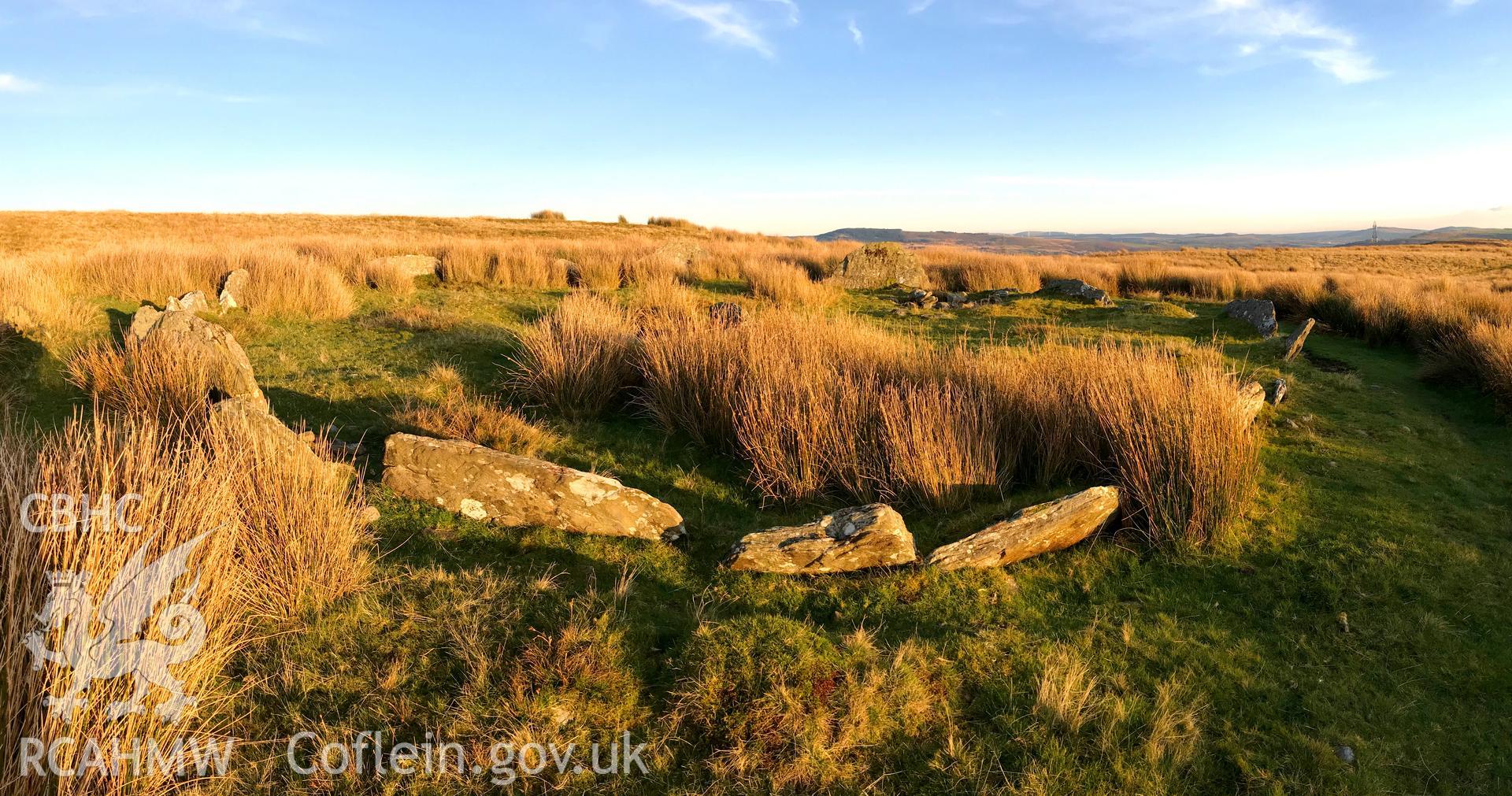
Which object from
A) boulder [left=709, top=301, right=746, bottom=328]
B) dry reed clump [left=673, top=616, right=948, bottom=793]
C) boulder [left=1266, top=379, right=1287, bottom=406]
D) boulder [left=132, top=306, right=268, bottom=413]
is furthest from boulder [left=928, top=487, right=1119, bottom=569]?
boulder [left=132, top=306, right=268, bottom=413]

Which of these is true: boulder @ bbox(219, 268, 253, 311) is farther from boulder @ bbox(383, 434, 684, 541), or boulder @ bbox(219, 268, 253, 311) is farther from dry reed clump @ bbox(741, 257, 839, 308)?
dry reed clump @ bbox(741, 257, 839, 308)

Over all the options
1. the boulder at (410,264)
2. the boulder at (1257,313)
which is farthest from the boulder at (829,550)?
the boulder at (410,264)

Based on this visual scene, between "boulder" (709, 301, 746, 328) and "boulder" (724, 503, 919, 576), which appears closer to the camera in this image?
"boulder" (724, 503, 919, 576)

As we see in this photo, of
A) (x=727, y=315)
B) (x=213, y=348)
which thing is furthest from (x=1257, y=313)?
(x=213, y=348)

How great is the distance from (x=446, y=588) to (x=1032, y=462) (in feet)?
14.5

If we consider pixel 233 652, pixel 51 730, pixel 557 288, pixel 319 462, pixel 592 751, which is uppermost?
pixel 557 288

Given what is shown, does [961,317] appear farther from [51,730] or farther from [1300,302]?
[51,730]

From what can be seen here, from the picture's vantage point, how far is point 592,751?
2.70m

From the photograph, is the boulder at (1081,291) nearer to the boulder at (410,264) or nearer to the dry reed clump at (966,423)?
the dry reed clump at (966,423)

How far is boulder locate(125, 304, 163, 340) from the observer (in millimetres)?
6953

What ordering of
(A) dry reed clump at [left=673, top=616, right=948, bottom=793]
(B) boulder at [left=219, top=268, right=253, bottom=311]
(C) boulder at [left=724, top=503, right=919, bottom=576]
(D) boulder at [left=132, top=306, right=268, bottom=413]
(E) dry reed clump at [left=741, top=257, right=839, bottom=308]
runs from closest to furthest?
(A) dry reed clump at [left=673, top=616, right=948, bottom=793], (C) boulder at [left=724, top=503, right=919, bottom=576], (D) boulder at [left=132, top=306, right=268, bottom=413], (B) boulder at [left=219, top=268, right=253, bottom=311], (E) dry reed clump at [left=741, top=257, right=839, bottom=308]

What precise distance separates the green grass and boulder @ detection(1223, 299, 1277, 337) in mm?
6457

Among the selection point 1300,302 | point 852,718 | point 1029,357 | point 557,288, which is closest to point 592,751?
point 852,718

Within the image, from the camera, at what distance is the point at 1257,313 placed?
443 inches
